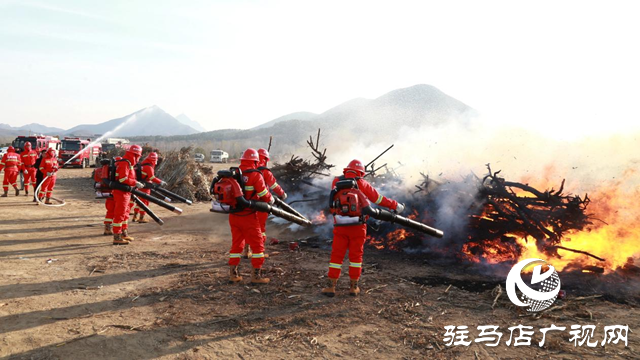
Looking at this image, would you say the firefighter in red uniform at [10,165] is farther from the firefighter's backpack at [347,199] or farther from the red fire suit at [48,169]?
the firefighter's backpack at [347,199]

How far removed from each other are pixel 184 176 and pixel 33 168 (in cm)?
624

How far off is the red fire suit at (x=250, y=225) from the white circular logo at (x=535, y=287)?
14.3 feet

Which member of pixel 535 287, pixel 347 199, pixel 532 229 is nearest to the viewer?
pixel 347 199

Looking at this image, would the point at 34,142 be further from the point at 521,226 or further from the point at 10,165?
the point at 521,226

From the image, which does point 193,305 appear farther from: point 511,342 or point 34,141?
point 34,141

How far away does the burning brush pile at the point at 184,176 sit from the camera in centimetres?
1745

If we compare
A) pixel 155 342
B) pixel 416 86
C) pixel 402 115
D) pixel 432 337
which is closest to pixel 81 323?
pixel 155 342

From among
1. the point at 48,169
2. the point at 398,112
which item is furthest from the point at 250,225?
the point at 398,112

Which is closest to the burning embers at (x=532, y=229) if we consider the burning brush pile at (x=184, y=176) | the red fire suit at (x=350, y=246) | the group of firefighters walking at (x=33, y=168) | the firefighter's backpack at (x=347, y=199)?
the red fire suit at (x=350, y=246)

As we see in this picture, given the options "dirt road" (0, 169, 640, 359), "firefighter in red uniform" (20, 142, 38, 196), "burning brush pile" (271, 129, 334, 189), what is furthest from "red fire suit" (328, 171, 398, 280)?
"firefighter in red uniform" (20, 142, 38, 196)

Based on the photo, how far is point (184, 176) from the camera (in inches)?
695

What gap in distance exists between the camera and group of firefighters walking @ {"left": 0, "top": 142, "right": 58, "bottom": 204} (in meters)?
14.4

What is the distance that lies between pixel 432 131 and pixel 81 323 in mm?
14469

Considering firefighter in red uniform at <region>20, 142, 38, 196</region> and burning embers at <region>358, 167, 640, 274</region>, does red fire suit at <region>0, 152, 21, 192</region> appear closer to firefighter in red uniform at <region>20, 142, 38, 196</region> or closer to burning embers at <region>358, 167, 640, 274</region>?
firefighter in red uniform at <region>20, 142, 38, 196</region>
